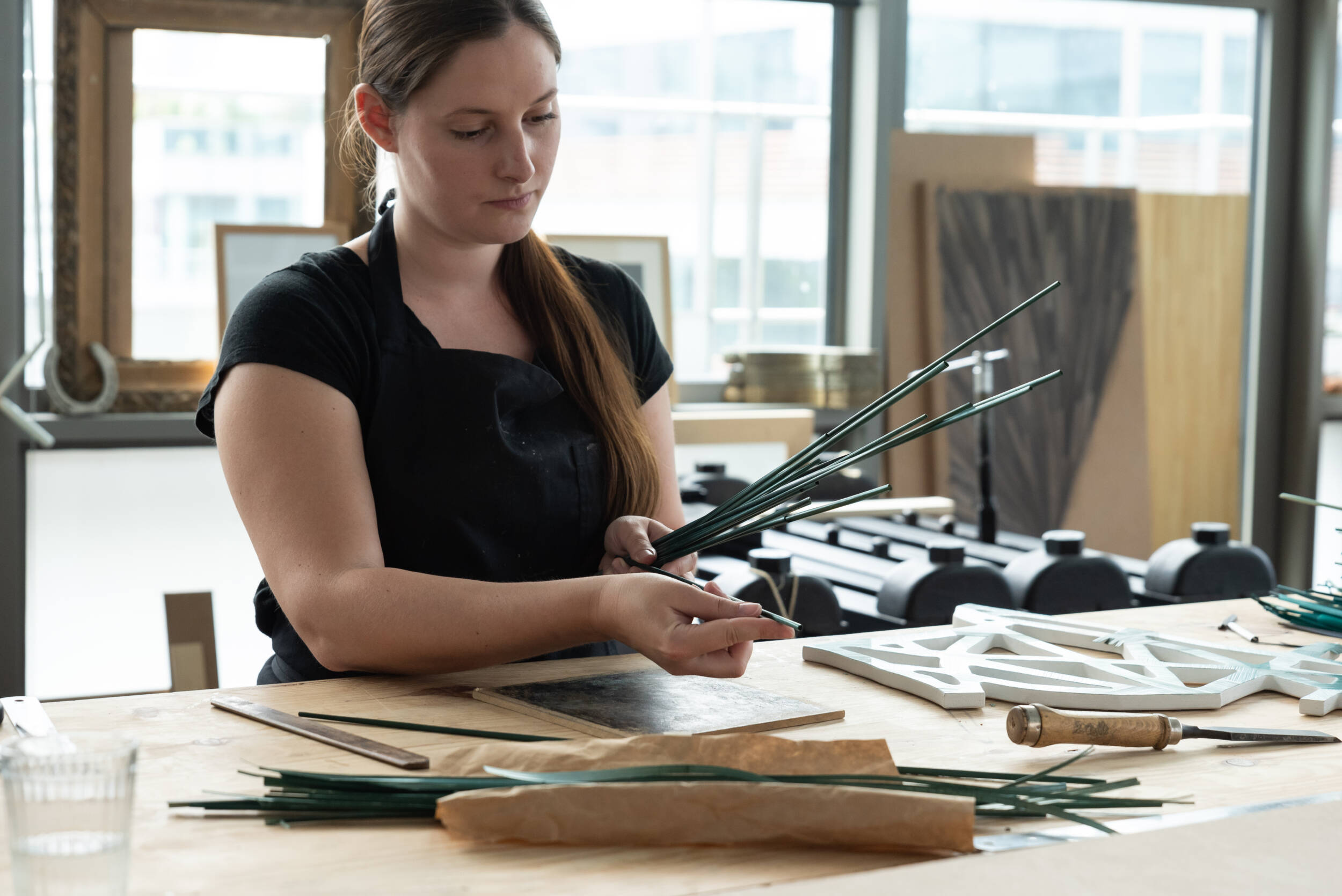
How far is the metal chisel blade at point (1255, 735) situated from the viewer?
1.19 meters

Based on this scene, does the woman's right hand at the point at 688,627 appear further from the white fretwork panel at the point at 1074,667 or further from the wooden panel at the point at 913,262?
the wooden panel at the point at 913,262

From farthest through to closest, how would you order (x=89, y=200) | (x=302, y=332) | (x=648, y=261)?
(x=648, y=261), (x=89, y=200), (x=302, y=332)

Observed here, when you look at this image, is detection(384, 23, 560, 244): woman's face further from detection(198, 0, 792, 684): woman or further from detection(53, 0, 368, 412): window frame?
detection(53, 0, 368, 412): window frame

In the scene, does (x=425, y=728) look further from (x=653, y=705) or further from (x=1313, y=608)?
(x=1313, y=608)

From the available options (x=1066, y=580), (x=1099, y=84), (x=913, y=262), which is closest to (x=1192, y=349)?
(x=1099, y=84)

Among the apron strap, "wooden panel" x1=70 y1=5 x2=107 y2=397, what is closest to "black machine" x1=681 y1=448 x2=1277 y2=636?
the apron strap

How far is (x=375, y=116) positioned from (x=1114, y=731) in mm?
1149

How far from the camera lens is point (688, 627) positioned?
126cm

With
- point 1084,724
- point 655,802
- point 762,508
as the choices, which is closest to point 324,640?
point 762,508

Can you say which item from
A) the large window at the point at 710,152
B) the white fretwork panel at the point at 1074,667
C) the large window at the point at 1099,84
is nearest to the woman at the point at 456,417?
the white fretwork panel at the point at 1074,667

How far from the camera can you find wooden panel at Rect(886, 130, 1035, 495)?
4355mm

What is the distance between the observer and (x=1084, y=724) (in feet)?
3.72

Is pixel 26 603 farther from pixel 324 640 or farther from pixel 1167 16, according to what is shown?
pixel 1167 16

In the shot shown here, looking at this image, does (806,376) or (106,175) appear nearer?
(106,175)
